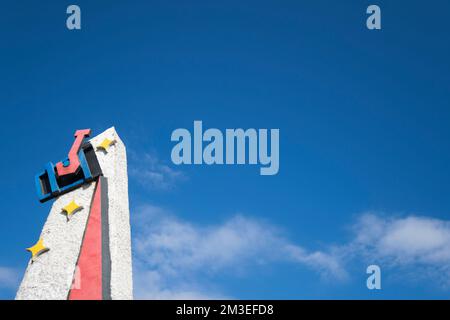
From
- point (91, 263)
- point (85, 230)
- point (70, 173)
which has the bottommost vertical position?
point (91, 263)

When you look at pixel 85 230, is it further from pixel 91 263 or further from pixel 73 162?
pixel 73 162

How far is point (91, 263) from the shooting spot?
14.0m

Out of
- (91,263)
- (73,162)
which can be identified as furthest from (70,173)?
(91,263)

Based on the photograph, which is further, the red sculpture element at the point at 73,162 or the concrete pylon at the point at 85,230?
the red sculpture element at the point at 73,162

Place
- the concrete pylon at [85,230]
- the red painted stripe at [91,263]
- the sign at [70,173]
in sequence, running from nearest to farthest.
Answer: the red painted stripe at [91,263] → the concrete pylon at [85,230] → the sign at [70,173]

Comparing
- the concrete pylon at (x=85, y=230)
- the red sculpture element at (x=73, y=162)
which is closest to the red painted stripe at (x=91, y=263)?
the concrete pylon at (x=85, y=230)

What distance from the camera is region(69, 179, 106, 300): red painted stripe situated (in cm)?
1340

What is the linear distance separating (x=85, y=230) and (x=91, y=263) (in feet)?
4.01

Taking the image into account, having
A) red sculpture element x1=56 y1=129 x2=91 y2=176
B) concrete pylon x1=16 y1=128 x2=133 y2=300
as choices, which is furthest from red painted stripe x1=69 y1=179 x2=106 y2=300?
red sculpture element x1=56 y1=129 x2=91 y2=176

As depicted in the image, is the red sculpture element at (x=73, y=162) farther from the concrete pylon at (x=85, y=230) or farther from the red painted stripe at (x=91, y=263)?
the red painted stripe at (x=91, y=263)

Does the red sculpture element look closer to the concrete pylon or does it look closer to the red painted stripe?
the concrete pylon

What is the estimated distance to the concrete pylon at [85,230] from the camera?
45.2 feet

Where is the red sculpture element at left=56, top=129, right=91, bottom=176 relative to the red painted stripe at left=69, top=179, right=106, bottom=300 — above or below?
above
